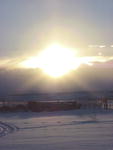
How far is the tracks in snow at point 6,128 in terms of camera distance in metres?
21.5

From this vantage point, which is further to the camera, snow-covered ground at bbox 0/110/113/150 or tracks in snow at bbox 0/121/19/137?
tracks in snow at bbox 0/121/19/137

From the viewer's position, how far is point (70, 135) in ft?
64.5

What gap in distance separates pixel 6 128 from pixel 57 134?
13.4ft

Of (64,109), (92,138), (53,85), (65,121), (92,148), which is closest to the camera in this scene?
(92,148)

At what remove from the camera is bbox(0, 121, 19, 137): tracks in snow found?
21.5 meters

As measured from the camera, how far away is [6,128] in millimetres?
23406

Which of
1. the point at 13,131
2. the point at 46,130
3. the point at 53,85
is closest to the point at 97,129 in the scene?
the point at 46,130

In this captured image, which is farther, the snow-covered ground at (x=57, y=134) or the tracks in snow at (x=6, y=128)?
the tracks in snow at (x=6, y=128)

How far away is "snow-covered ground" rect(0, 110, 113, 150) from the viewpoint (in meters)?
16.5

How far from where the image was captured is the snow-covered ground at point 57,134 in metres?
16.5

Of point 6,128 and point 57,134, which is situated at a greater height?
point 6,128

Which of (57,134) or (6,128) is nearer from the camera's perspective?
(57,134)

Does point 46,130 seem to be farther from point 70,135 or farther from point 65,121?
point 65,121

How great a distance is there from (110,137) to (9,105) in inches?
798
